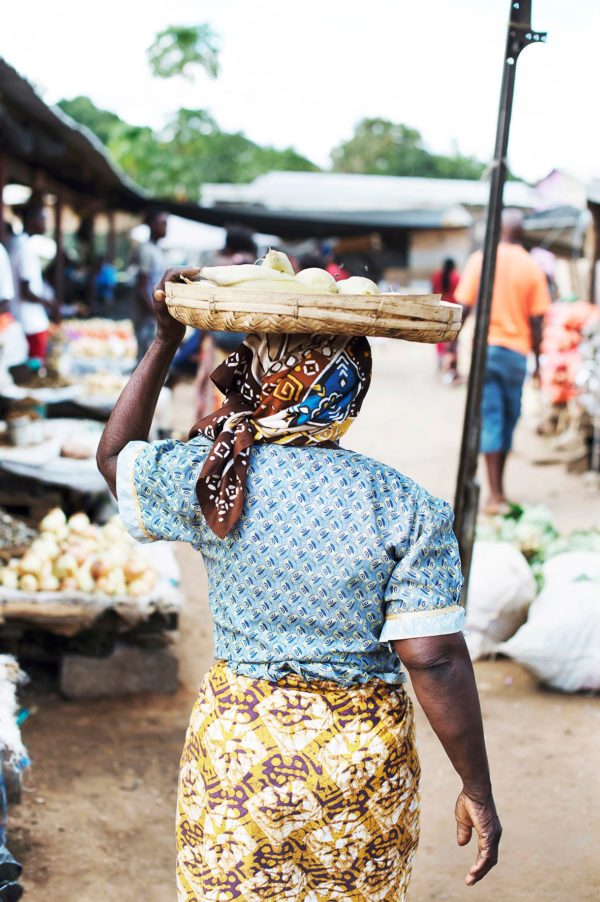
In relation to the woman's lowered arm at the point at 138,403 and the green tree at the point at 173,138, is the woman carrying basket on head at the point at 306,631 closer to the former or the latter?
the woman's lowered arm at the point at 138,403

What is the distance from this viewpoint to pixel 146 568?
377 cm

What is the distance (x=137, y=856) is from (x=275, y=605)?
166cm

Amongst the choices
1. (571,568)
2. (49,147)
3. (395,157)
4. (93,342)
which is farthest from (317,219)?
(395,157)

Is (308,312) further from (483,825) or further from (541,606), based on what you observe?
(541,606)

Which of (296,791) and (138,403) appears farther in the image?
(138,403)

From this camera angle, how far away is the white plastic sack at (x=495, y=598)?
12.5ft

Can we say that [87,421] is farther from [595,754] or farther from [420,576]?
[420,576]

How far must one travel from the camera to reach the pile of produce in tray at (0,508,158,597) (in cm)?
355

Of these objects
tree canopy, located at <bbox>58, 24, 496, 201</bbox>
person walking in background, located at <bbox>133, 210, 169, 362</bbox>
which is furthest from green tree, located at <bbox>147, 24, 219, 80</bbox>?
person walking in background, located at <bbox>133, 210, 169, 362</bbox>

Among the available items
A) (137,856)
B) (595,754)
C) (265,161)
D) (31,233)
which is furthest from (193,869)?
(265,161)

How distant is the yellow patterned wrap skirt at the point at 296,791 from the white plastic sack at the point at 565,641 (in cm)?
215

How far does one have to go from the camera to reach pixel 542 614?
3.61 meters

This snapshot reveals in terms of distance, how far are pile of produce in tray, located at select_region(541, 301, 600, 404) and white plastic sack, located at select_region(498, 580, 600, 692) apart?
192 inches

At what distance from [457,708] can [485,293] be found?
6.19 ft
